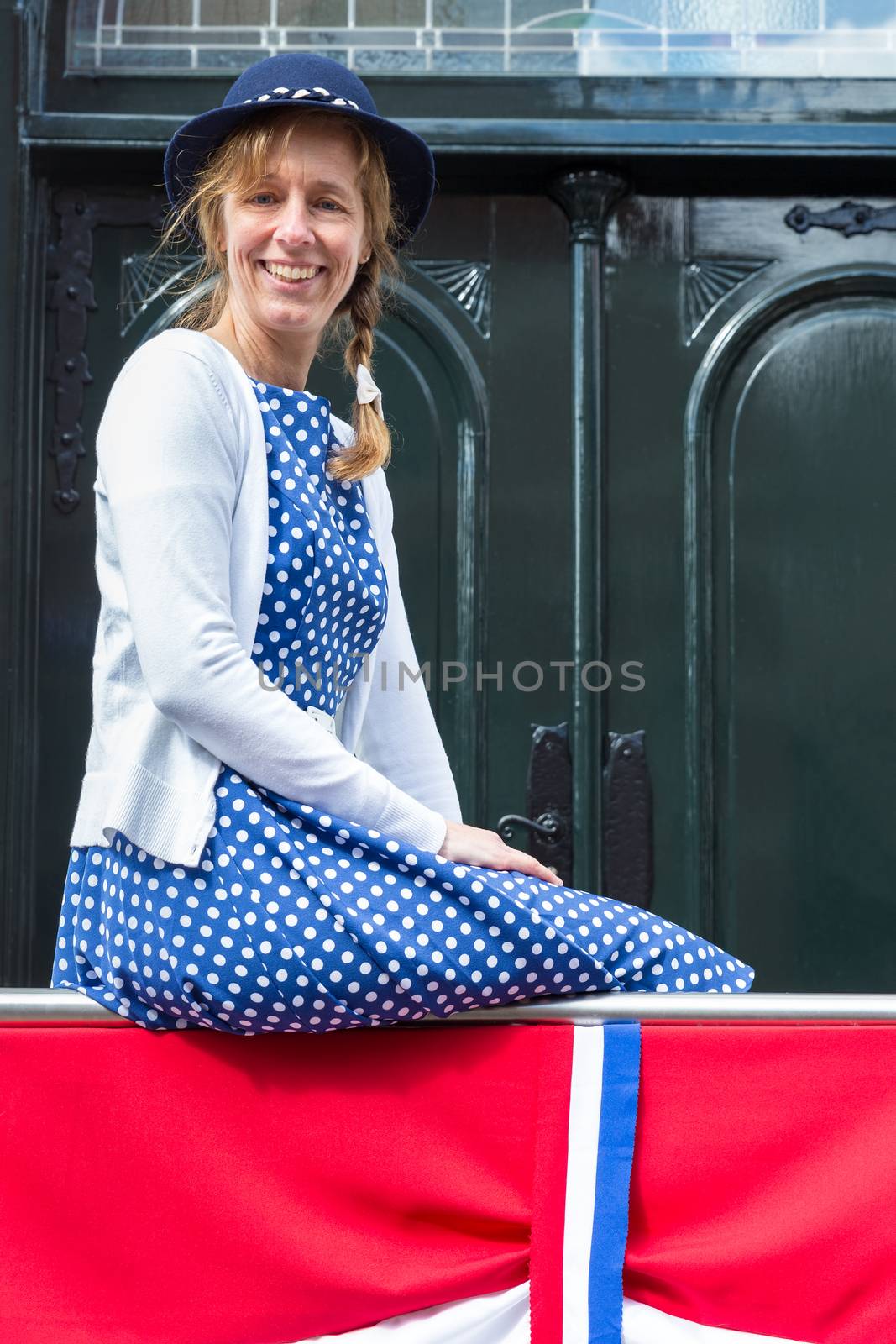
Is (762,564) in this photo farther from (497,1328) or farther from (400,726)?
(497,1328)

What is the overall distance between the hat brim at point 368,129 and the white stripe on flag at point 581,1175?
0.93 m

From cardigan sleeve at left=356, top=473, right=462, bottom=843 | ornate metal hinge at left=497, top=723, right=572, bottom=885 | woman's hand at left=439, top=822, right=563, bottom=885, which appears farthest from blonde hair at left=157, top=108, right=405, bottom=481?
ornate metal hinge at left=497, top=723, right=572, bottom=885

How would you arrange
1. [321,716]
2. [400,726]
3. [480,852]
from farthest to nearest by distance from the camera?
[400,726]
[321,716]
[480,852]

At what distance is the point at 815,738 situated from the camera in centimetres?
246

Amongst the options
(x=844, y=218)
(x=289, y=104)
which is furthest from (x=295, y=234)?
(x=844, y=218)

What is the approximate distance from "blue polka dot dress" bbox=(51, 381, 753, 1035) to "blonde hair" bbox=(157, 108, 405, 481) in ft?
0.56

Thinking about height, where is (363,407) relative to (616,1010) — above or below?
above

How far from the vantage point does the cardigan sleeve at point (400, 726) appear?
163 centimetres

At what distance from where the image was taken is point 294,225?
1.43 meters

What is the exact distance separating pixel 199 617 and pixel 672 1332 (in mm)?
750

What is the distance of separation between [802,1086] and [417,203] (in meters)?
1.06

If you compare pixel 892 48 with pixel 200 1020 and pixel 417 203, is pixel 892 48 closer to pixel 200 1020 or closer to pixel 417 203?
pixel 417 203

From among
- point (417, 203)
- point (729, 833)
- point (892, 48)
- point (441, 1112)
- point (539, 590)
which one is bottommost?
point (441, 1112)

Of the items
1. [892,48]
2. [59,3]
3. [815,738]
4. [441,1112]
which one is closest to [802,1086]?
[441,1112]
